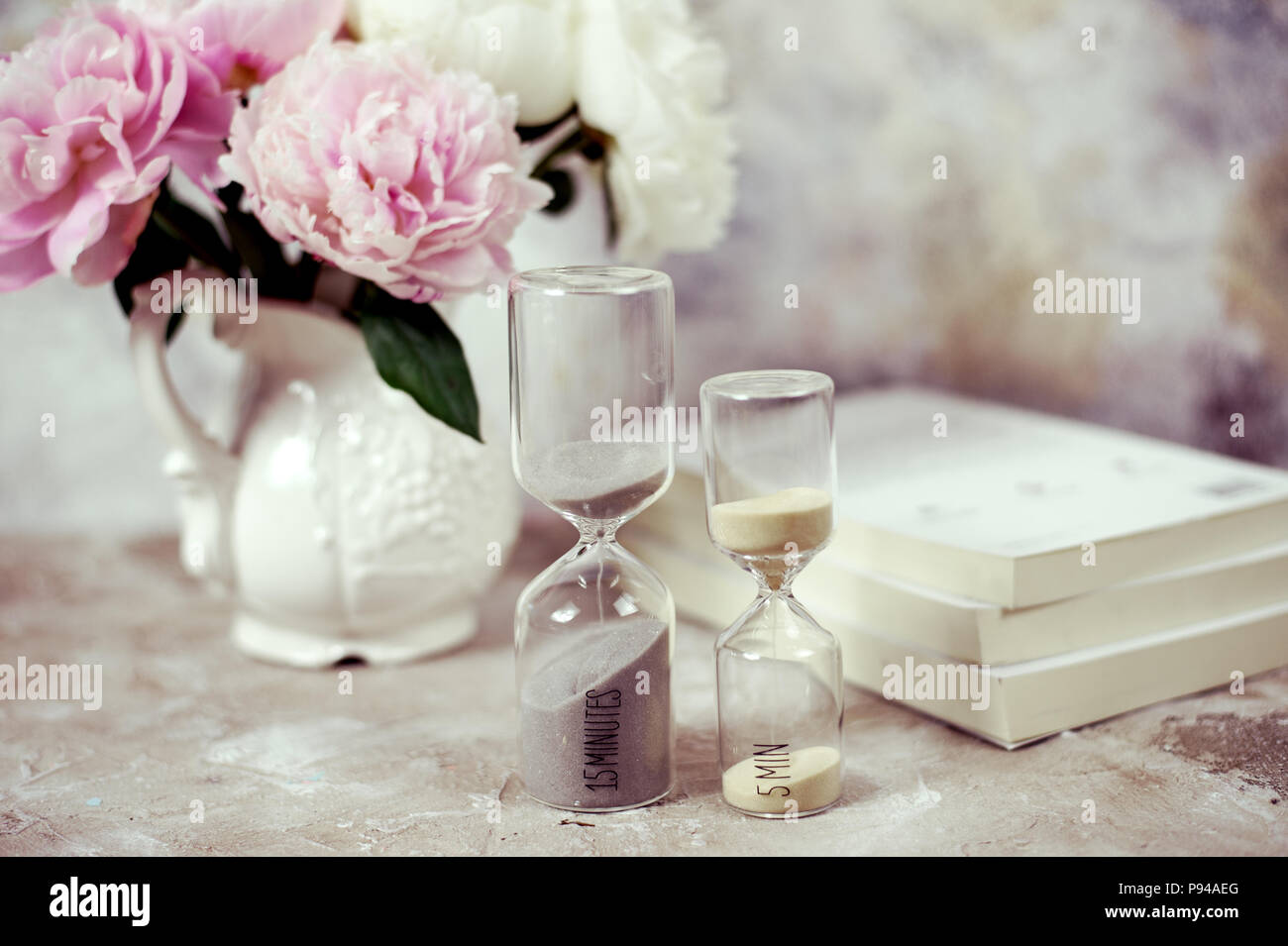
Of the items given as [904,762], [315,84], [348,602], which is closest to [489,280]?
[315,84]

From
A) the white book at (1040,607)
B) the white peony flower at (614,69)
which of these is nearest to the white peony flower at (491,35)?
the white peony flower at (614,69)

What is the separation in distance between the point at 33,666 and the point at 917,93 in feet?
2.63

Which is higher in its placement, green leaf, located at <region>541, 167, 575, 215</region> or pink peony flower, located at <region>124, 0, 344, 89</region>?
pink peony flower, located at <region>124, 0, 344, 89</region>

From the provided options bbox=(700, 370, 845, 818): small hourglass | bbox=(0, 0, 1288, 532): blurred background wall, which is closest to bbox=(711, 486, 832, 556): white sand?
Result: bbox=(700, 370, 845, 818): small hourglass

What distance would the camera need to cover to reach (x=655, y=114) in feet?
2.64

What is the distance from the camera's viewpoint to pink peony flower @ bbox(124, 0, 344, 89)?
2.47 ft

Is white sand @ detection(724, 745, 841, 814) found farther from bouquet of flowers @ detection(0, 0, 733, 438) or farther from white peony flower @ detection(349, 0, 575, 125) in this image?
white peony flower @ detection(349, 0, 575, 125)

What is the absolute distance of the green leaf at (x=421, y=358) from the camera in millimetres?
806

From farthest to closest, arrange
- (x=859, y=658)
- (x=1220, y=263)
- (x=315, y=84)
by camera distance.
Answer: (x=1220, y=263) → (x=859, y=658) → (x=315, y=84)

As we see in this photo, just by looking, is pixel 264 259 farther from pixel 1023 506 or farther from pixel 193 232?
pixel 1023 506

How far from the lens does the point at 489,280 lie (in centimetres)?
78

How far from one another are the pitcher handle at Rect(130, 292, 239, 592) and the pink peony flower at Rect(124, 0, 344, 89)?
17 centimetres

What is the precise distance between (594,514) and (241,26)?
333 millimetres

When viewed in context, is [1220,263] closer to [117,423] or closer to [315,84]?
[315,84]
